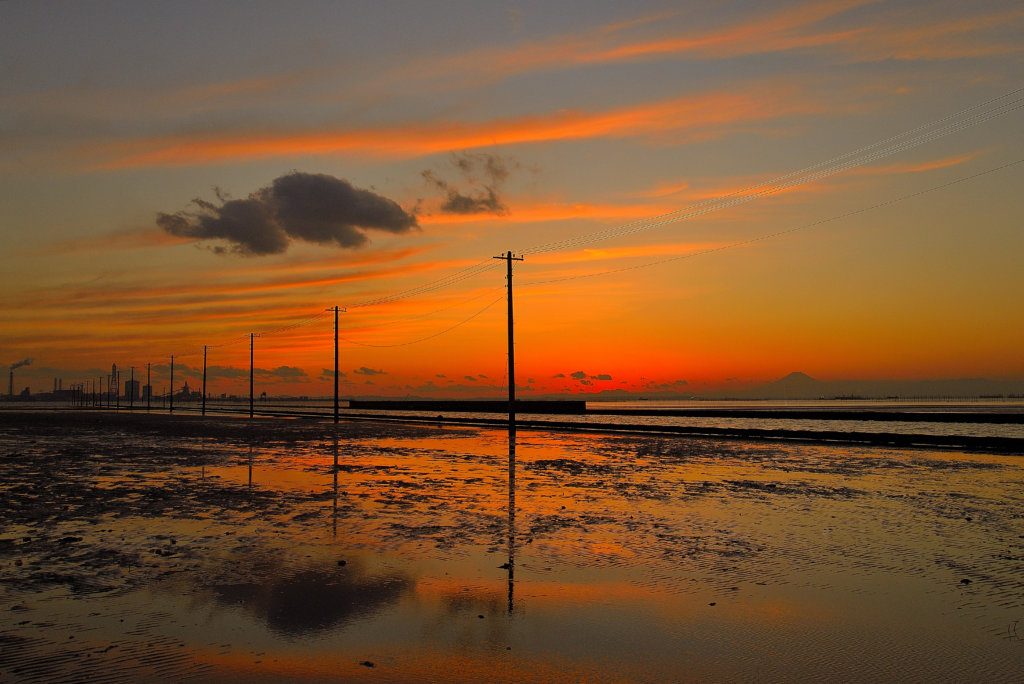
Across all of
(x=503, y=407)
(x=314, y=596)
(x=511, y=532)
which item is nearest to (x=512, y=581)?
(x=314, y=596)

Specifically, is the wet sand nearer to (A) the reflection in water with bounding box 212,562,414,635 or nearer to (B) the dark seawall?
(A) the reflection in water with bounding box 212,562,414,635

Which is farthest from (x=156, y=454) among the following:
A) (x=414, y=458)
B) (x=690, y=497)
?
(x=690, y=497)

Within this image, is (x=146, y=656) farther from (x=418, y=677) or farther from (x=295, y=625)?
(x=418, y=677)

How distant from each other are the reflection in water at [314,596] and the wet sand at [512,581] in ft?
0.15

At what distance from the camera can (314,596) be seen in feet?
29.6

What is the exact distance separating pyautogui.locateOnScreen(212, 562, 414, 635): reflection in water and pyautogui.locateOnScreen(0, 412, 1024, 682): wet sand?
47 millimetres

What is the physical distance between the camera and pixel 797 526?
14.1 m

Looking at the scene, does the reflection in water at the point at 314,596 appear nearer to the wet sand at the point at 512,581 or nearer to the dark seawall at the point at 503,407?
the wet sand at the point at 512,581

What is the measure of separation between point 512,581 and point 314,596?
2.66 meters

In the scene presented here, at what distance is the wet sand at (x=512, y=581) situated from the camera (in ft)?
22.4

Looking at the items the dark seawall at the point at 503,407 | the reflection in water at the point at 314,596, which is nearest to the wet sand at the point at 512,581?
the reflection in water at the point at 314,596

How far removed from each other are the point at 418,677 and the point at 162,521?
34.3 ft

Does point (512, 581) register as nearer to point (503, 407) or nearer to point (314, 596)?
point (314, 596)

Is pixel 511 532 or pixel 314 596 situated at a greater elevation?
pixel 314 596
